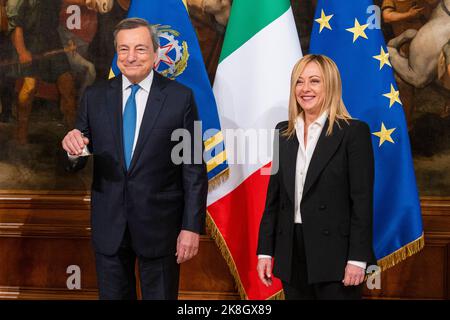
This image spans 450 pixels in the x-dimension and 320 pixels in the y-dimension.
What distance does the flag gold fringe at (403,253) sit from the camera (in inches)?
119

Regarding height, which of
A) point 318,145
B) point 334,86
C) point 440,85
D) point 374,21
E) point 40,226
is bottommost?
point 40,226

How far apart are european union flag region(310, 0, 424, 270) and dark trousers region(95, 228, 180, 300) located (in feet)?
3.97

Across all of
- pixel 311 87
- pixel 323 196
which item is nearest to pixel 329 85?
pixel 311 87

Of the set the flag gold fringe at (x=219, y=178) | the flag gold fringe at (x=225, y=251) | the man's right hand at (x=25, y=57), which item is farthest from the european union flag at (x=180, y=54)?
the man's right hand at (x=25, y=57)

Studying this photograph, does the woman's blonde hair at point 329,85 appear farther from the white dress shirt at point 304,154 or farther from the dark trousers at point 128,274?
the dark trousers at point 128,274

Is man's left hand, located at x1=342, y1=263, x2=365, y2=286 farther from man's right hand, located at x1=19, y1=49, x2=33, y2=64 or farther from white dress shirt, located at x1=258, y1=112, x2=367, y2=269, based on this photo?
man's right hand, located at x1=19, y1=49, x2=33, y2=64

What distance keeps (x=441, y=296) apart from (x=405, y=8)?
1.83 meters

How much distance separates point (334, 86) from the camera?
235 cm

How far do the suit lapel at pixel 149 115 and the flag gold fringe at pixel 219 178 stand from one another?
76 centimetres

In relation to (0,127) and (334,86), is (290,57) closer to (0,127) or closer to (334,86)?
(334,86)

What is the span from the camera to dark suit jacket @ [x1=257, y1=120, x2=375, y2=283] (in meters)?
2.26
